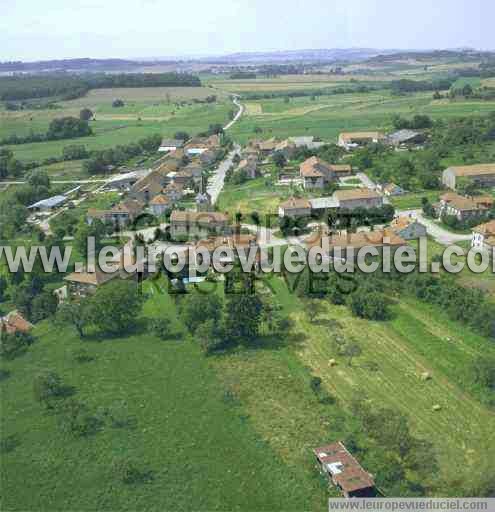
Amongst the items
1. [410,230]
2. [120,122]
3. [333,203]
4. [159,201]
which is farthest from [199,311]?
[120,122]

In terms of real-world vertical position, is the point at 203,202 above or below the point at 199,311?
above

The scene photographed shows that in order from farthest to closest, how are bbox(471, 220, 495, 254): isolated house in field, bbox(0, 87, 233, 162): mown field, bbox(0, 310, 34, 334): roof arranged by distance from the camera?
bbox(0, 87, 233, 162): mown field → bbox(471, 220, 495, 254): isolated house in field → bbox(0, 310, 34, 334): roof

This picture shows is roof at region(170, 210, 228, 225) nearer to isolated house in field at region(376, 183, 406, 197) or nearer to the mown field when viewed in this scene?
isolated house in field at region(376, 183, 406, 197)

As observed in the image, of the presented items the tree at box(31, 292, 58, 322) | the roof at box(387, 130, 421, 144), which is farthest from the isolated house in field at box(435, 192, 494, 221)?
the tree at box(31, 292, 58, 322)

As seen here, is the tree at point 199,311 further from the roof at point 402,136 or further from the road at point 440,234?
the roof at point 402,136

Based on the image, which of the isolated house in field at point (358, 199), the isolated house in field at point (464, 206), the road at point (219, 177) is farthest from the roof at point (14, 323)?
the isolated house in field at point (464, 206)

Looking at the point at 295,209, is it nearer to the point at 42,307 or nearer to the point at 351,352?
the point at 351,352
